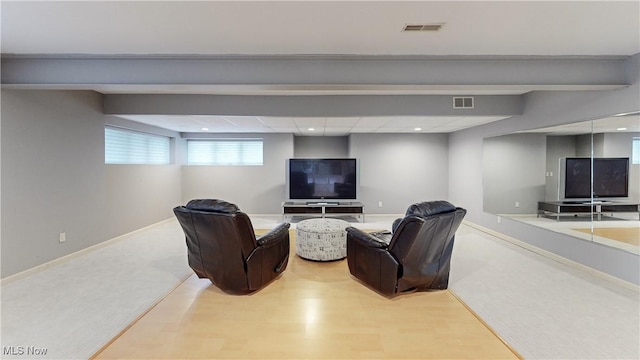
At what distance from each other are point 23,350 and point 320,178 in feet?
18.4

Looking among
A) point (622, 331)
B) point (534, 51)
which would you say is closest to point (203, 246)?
point (622, 331)

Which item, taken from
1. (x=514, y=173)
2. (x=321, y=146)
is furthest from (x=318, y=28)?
(x=321, y=146)

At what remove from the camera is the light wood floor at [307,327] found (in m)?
2.04

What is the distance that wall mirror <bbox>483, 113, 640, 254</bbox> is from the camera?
3.46 m

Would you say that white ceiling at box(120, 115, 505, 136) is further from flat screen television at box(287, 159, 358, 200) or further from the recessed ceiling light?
the recessed ceiling light

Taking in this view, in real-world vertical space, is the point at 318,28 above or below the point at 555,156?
above

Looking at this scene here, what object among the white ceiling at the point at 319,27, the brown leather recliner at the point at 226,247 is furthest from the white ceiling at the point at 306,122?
the brown leather recliner at the point at 226,247

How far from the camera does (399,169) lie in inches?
296

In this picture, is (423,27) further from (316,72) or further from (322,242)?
(322,242)

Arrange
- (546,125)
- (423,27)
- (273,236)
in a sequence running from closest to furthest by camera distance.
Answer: (423,27) → (273,236) → (546,125)

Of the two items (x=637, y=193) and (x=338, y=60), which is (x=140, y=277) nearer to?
(x=338, y=60)

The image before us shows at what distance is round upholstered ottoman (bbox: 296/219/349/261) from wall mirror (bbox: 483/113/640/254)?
→ 10.7 feet

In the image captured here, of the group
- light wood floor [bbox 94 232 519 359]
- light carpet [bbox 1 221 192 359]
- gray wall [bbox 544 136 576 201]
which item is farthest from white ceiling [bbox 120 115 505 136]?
light wood floor [bbox 94 232 519 359]

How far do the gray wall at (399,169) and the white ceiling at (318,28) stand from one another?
4228 millimetres
